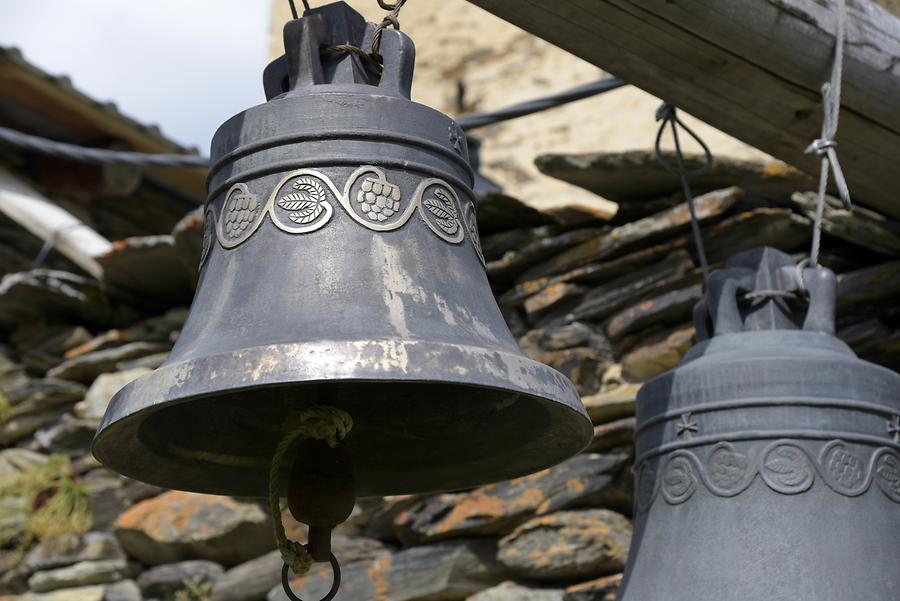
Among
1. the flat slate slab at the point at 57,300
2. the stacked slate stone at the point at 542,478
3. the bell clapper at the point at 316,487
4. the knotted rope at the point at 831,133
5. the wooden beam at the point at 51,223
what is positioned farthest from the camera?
the wooden beam at the point at 51,223

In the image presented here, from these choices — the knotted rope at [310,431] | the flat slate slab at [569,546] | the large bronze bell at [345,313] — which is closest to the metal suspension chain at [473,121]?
the large bronze bell at [345,313]

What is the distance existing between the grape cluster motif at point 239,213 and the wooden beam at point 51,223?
8.44ft

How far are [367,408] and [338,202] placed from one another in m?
0.41

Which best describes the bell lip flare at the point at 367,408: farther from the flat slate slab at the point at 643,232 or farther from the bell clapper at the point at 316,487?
the flat slate slab at the point at 643,232

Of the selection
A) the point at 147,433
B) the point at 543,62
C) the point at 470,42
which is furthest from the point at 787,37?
the point at 470,42

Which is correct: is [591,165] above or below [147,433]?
above

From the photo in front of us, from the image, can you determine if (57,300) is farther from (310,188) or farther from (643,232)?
→ (310,188)

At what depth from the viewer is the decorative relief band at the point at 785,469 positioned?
1.75 metres

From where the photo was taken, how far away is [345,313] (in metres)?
1.44

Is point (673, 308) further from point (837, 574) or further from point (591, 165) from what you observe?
point (837, 574)

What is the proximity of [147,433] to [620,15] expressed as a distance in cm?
94

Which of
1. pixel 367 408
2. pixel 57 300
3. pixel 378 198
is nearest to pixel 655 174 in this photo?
pixel 367 408

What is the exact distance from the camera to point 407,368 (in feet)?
4.43

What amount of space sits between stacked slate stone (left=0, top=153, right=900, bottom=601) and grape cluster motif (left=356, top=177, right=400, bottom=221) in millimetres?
1228
